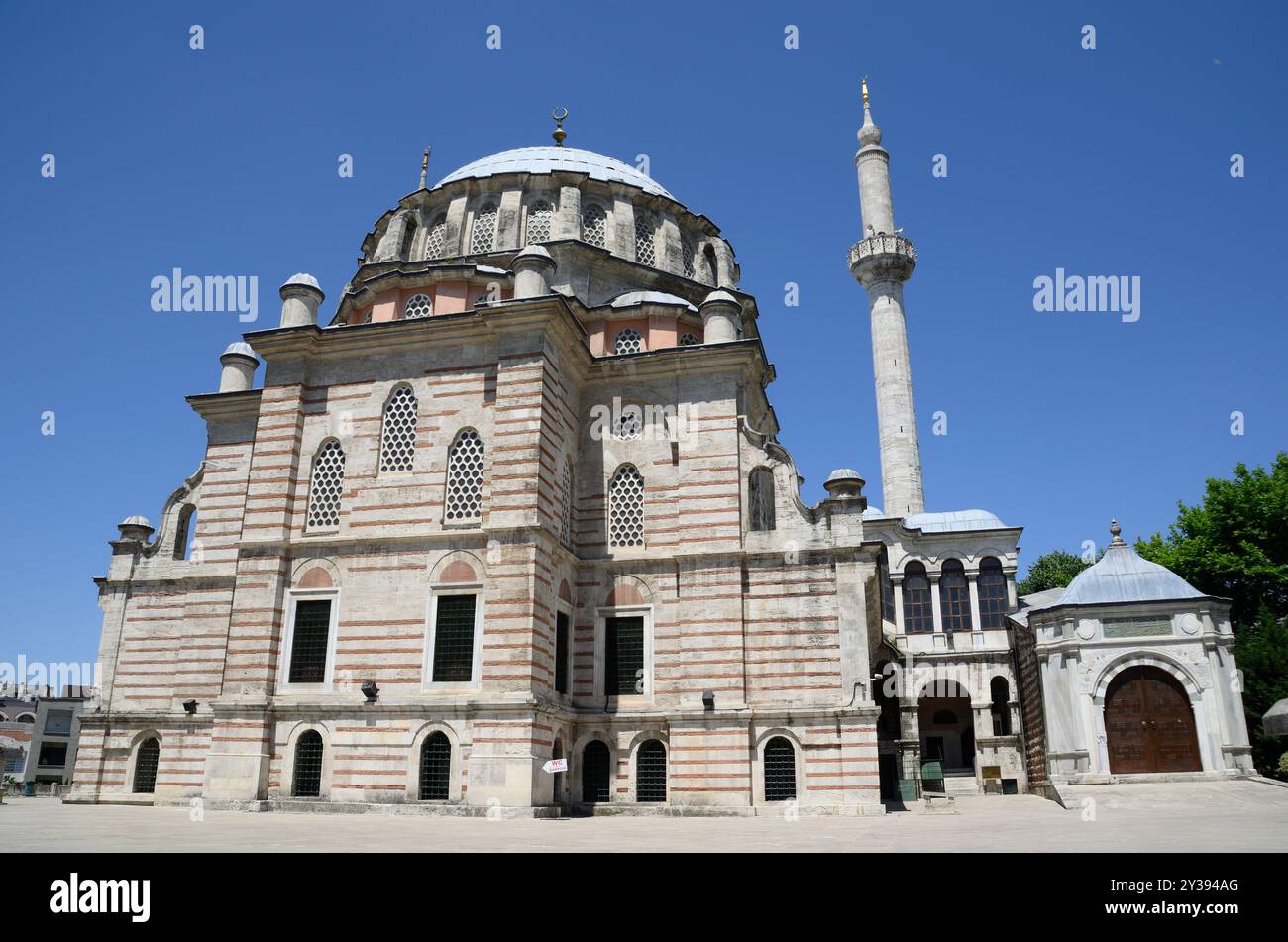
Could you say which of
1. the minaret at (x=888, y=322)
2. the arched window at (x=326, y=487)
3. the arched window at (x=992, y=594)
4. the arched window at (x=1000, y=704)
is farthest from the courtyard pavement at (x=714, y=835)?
the minaret at (x=888, y=322)

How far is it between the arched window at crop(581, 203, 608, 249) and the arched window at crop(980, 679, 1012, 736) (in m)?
21.9

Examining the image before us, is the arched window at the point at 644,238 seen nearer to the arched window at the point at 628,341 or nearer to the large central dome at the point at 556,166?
the large central dome at the point at 556,166

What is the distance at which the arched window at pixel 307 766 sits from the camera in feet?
65.3

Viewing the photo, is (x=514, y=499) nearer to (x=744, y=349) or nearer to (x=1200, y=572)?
(x=744, y=349)

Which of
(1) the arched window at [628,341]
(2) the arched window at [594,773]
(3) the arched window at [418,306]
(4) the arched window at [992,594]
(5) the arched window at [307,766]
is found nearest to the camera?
(5) the arched window at [307,766]

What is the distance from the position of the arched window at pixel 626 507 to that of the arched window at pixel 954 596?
17.4 m

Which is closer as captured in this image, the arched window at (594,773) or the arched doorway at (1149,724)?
the arched window at (594,773)

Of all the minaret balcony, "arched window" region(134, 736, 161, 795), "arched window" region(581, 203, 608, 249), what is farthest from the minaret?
"arched window" region(134, 736, 161, 795)

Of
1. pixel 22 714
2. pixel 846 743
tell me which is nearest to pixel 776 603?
pixel 846 743

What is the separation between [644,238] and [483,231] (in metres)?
5.12

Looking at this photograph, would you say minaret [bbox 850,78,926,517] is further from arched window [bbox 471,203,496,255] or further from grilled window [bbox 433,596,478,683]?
grilled window [bbox 433,596,478,683]

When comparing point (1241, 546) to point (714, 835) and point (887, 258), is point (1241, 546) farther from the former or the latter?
point (714, 835)

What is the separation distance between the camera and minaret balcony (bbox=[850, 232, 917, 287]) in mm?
40781
